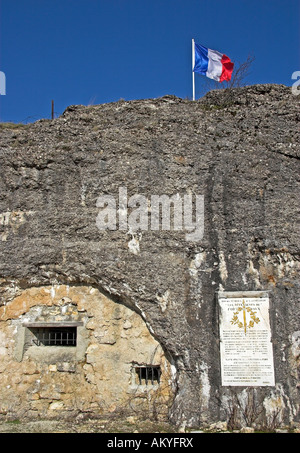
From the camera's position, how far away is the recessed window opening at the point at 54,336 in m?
6.26

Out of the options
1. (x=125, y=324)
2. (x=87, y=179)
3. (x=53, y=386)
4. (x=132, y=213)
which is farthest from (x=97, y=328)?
(x=87, y=179)

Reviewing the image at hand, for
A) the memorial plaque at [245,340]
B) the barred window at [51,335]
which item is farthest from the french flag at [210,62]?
the barred window at [51,335]

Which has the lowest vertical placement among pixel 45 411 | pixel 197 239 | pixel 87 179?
pixel 45 411

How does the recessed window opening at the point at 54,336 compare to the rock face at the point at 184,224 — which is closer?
the rock face at the point at 184,224

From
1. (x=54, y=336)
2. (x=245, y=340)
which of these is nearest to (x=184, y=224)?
(x=245, y=340)

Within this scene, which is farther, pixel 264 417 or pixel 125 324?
pixel 125 324

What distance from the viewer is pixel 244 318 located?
18.4ft

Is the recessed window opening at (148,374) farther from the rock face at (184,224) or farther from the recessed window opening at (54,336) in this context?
the recessed window opening at (54,336)

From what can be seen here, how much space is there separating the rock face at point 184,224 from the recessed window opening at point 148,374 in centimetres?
36

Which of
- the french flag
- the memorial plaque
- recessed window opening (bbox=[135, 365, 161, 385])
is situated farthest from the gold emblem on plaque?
the french flag

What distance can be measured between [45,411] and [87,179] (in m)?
3.36

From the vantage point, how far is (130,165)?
6.25 m

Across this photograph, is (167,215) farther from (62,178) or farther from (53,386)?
(53,386)

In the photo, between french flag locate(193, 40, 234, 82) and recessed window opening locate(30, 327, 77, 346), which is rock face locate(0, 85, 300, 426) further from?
french flag locate(193, 40, 234, 82)
